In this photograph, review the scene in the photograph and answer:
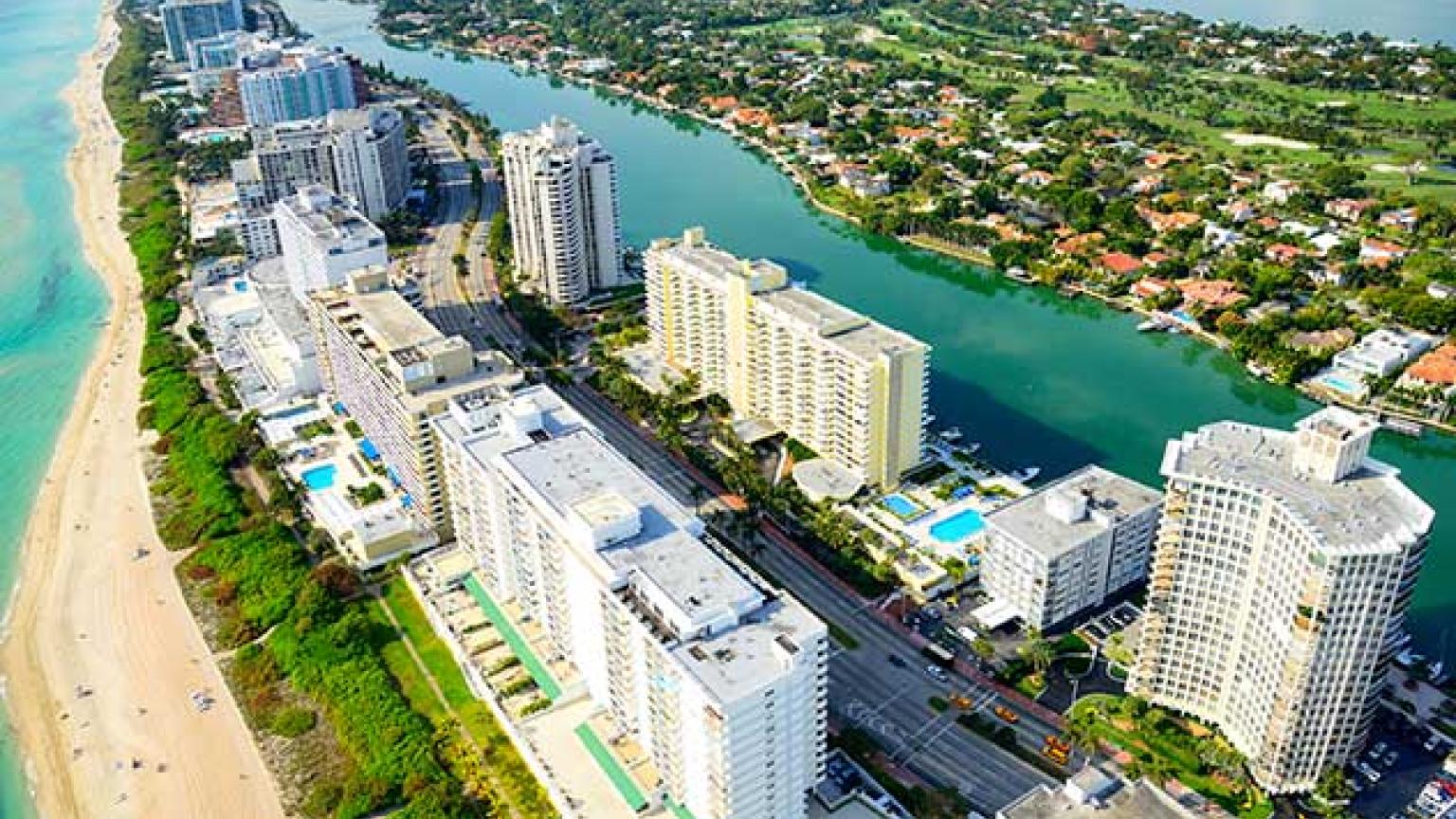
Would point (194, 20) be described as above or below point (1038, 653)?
above

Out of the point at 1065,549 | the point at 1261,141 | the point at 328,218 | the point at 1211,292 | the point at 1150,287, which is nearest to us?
the point at 1065,549

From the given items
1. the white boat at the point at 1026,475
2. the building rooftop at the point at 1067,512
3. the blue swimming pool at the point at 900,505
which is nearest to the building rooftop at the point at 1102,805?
the building rooftop at the point at 1067,512

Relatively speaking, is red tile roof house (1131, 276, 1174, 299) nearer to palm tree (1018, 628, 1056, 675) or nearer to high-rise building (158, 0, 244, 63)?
palm tree (1018, 628, 1056, 675)

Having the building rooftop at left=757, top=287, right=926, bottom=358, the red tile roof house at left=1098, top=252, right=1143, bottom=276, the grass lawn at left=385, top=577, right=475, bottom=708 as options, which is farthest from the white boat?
the red tile roof house at left=1098, top=252, right=1143, bottom=276

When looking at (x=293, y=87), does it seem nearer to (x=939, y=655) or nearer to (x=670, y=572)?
(x=670, y=572)

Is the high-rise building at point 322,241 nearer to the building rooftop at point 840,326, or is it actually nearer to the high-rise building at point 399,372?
the high-rise building at point 399,372

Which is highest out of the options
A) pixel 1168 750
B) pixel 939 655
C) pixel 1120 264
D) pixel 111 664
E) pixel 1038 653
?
pixel 1120 264

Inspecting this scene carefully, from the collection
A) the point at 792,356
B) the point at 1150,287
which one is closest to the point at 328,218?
the point at 792,356

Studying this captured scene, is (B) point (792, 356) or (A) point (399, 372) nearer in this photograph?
(A) point (399, 372)
